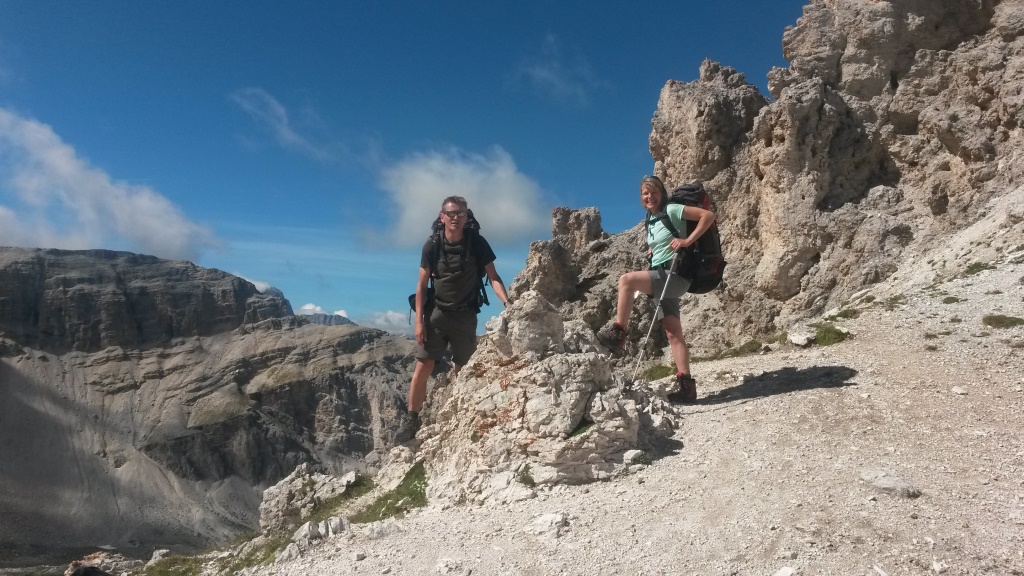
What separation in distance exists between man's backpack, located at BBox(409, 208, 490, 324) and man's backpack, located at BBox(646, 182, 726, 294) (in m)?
3.04

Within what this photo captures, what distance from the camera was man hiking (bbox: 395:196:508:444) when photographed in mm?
9594

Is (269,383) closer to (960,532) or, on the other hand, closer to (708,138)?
(708,138)

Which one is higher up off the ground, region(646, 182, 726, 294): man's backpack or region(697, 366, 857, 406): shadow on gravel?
region(646, 182, 726, 294): man's backpack

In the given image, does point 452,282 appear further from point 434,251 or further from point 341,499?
point 341,499

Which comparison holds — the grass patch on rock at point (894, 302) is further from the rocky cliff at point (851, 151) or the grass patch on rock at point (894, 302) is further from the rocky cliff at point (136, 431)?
the rocky cliff at point (136, 431)

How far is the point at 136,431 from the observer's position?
6654 inches

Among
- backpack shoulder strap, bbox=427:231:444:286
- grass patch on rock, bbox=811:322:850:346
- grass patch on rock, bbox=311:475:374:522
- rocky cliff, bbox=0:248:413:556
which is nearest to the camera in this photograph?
backpack shoulder strap, bbox=427:231:444:286

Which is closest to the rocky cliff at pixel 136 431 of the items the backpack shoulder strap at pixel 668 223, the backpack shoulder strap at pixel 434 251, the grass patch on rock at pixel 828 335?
the backpack shoulder strap at pixel 434 251

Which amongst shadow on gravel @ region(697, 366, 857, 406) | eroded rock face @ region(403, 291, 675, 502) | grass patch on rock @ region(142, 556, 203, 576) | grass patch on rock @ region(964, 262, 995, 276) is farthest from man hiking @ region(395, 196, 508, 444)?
grass patch on rock @ region(964, 262, 995, 276)

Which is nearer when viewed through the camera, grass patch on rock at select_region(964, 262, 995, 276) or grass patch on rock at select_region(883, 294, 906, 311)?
grass patch on rock at select_region(883, 294, 906, 311)

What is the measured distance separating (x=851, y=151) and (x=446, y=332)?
25213 millimetres

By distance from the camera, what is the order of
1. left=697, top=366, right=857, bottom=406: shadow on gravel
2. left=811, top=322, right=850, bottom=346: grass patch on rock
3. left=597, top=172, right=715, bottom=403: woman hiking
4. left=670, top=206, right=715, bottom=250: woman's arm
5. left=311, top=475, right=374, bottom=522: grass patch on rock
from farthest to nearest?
left=811, top=322, right=850, bottom=346: grass patch on rock
left=311, top=475, right=374, bottom=522: grass patch on rock
left=697, top=366, right=857, bottom=406: shadow on gravel
left=597, top=172, right=715, bottom=403: woman hiking
left=670, top=206, right=715, bottom=250: woman's arm

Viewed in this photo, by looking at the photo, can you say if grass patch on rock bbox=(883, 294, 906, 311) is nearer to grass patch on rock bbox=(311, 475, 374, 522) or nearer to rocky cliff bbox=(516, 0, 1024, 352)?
rocky cliff bbox=(516, 0, 1024, 352)

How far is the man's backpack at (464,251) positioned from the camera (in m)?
9.66
